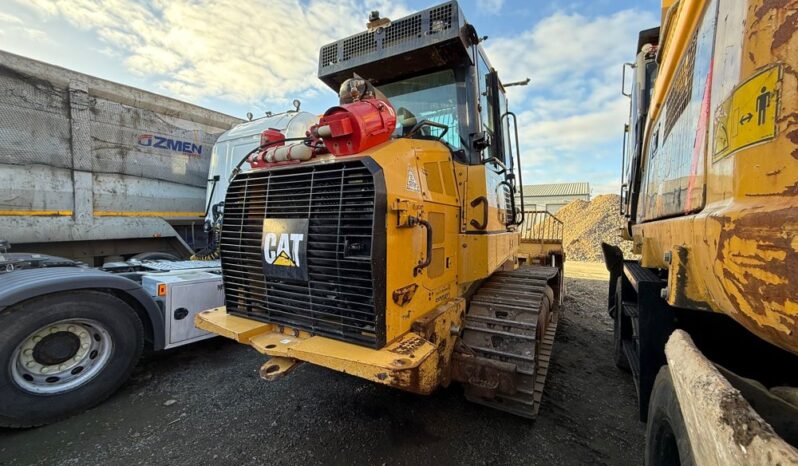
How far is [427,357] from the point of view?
7.01 feet

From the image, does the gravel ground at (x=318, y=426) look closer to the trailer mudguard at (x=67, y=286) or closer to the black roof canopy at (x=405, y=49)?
the trailer mudguard at (x=67, y=286)

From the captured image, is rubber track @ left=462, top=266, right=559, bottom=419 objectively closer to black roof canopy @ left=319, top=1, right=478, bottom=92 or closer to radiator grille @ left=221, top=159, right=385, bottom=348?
radiator grille @ left=221, top=159, right=385, bottom=348

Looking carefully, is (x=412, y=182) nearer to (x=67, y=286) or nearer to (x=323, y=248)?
(x=323, y=248)

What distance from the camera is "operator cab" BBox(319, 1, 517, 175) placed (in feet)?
9.53

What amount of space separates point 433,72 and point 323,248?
200 centimetres

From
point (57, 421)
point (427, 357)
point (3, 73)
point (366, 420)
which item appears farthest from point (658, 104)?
point (3, 73)

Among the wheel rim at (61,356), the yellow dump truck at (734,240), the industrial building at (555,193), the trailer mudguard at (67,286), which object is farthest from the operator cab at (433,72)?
the industrial building at (555,193)

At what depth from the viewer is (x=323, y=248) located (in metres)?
2.30

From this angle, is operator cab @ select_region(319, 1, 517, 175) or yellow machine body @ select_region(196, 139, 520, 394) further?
operator cab @ select_region(319, 1, 517, 175)

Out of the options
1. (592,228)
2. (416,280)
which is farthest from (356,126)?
(592,228)

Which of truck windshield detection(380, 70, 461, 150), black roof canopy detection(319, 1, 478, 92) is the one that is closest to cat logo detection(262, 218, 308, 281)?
truck windshield detection(380, 70, 461, 150)

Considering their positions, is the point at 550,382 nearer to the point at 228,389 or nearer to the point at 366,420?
the point at 366,420

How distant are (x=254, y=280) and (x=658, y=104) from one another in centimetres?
340

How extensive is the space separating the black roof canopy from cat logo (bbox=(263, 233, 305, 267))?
72.9 inches
